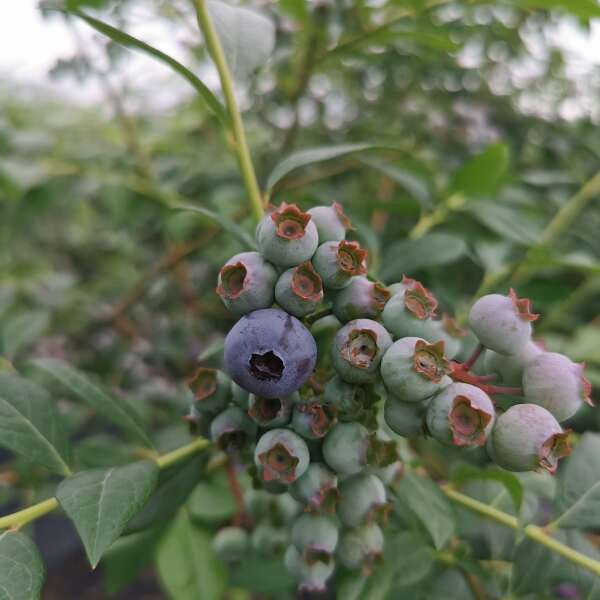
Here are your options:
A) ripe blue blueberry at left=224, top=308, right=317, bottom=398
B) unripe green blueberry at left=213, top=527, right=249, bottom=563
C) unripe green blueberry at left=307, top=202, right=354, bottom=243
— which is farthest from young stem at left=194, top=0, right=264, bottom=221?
unripe green blueberry at left=213, top=527, right=249, bottom=563

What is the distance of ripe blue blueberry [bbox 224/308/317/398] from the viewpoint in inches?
28.0

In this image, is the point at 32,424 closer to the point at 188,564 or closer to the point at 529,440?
the point at 188,564

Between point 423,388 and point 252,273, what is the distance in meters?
0.25

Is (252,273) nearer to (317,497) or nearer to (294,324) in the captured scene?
(294,324)

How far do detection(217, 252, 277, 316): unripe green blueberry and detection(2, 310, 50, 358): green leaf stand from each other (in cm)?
111

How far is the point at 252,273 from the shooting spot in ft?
2.42

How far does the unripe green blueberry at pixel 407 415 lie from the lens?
77 cm

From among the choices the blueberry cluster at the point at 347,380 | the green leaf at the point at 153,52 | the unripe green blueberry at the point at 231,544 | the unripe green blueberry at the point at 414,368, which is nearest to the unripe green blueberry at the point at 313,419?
the blueberry cluster at the point at 347,380

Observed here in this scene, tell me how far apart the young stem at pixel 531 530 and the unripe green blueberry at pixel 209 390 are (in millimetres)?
460

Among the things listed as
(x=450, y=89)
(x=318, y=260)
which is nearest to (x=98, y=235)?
(x=450, y=89)

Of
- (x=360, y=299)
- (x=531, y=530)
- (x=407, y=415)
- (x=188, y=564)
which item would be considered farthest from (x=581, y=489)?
(x=188, y=564)

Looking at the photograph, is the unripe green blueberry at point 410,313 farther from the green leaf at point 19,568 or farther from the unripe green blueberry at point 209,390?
the green leaf at point 19,568

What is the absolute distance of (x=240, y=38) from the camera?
1038 millimetres

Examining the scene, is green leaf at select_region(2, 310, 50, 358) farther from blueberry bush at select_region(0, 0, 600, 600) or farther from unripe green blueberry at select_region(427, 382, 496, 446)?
unripe green blueberry at select_region(427, 382, 496, 446)
